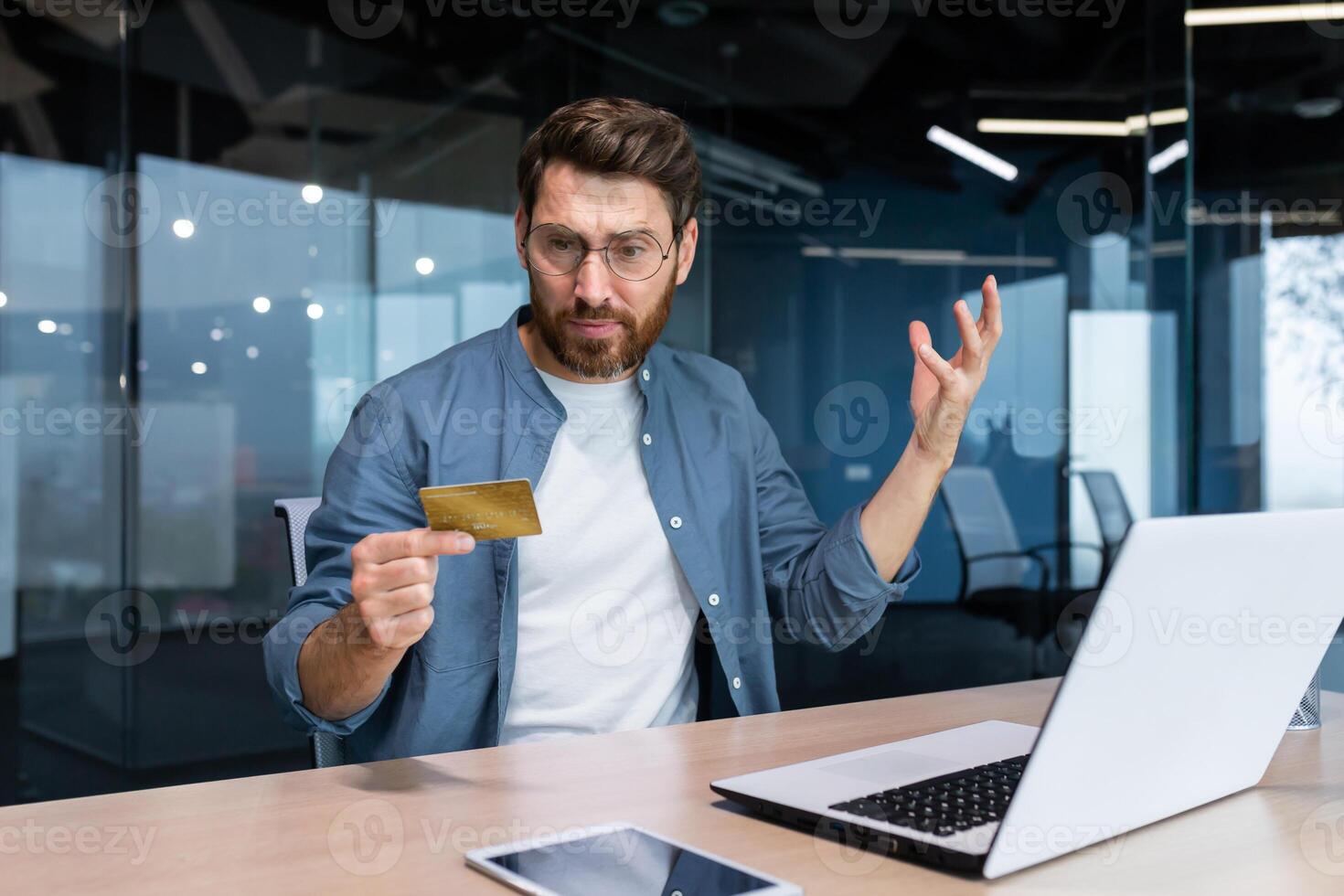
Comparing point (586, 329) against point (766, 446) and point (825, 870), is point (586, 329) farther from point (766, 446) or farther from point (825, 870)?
point (825, 870)

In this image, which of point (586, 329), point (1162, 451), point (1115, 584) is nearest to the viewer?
point (1115, 584)

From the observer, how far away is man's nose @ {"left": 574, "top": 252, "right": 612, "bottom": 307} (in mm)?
1578

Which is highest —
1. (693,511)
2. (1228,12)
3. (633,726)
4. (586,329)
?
(1228,12)

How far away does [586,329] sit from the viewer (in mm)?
1628

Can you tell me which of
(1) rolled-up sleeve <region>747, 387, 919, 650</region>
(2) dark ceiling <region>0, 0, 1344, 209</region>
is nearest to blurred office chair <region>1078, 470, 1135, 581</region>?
(2) dark ceiling <region>0, 0, 1344, 209</region>

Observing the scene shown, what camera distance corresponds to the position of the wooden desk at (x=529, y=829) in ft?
2.58

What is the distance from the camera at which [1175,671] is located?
809mm

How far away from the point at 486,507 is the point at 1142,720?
54cm


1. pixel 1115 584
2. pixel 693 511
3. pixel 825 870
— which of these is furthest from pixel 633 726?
pixel 1115 584

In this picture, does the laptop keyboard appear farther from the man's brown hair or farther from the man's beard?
the man's brown hair

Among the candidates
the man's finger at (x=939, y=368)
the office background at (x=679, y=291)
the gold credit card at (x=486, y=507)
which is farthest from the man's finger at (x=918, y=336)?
the office background at (x=679, y=291)

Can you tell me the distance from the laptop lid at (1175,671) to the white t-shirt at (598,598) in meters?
0.80

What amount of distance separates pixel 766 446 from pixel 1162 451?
2.72 metres

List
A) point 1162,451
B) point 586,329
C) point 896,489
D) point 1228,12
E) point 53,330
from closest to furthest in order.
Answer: point 896,489 < point 586,329 < point 53,330 < point 1228,12 < point 1162,451
